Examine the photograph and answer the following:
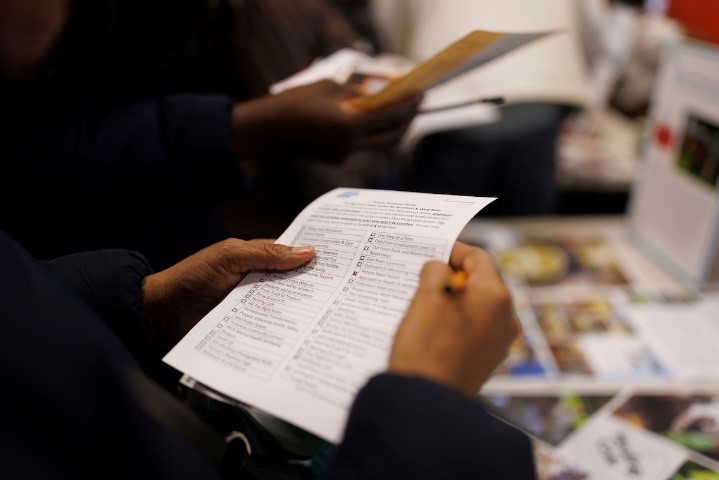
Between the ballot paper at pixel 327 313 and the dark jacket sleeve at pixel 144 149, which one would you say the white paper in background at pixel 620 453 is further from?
the dark jacket sleeve at pixel 144 149

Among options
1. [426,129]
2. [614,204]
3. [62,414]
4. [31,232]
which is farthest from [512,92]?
[62,414]

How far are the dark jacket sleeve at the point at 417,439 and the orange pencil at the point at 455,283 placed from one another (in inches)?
2.9

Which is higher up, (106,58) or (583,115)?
(106,58)

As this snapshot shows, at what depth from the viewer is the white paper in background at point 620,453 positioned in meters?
0.74

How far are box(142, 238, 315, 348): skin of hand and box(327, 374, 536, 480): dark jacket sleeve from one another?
0.57 ft

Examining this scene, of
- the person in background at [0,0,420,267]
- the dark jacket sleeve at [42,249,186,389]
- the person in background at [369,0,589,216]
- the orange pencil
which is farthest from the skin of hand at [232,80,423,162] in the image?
the orange pencil

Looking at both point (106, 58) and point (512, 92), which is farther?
point (512, 92)

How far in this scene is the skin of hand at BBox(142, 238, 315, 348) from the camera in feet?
1.53

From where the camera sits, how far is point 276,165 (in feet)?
2.95

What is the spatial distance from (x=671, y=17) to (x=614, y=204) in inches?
20.6

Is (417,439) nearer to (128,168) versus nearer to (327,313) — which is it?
(327,313)

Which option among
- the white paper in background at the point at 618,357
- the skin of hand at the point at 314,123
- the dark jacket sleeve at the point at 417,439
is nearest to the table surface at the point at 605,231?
the white paper in background at the point at 618,357

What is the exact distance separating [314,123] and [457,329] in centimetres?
54

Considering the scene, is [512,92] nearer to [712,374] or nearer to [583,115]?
[712,374]
